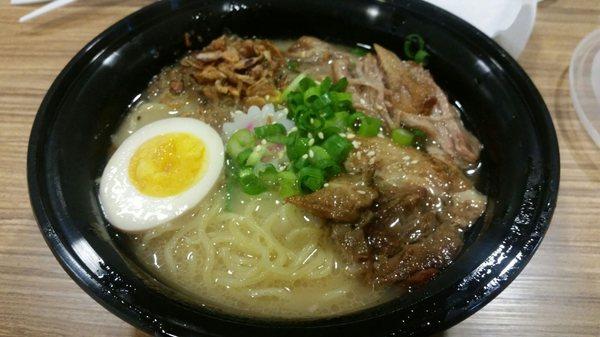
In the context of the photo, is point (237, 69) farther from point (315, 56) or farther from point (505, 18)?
point (505, 18)

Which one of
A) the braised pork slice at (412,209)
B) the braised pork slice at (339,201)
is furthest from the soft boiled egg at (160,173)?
the braised pork slice at (412,209)

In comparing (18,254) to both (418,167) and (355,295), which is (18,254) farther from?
(418,167)

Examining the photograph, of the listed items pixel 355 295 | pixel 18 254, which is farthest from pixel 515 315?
pixel 18 254

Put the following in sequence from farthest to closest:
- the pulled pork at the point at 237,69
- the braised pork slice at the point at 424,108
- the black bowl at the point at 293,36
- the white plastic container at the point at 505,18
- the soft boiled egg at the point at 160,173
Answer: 1. the white plastic container at the point at 505,18
2. the pulled pork at the point at 237,69
3. the braised pork slice at the point at 424,108
4. the soft boiled egg at the point at 160,173
5. the black bowl at the point at 293,36

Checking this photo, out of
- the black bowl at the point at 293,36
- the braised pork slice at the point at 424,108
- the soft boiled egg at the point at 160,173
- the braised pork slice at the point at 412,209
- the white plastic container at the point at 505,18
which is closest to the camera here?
the black bowl at the point at 293,36

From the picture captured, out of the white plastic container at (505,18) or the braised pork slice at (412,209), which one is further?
the white plastic container at (505,18)

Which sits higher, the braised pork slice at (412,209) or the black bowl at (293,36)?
the black bowl at (293,36)

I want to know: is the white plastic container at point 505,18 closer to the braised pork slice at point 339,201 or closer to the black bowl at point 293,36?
the black bowl at point 293,36

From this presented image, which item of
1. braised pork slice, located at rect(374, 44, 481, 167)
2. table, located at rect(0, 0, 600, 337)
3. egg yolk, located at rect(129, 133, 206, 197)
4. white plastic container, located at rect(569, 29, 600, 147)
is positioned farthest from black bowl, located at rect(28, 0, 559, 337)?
white plastic container, located at rect(569, 29, 600, 147)
